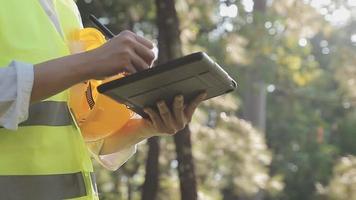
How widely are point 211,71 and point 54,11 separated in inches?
11.8

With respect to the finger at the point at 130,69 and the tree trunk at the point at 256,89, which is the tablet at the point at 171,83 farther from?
the tree trunk at the point at 256,89

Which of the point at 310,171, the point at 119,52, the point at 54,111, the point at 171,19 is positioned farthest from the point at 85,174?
the point at 310,171

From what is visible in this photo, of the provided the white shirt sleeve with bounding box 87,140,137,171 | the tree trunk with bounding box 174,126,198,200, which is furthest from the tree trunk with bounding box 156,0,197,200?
the white shirt sleeve with bounding box 87,140,137,171

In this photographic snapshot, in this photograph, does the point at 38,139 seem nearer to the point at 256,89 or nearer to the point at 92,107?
the point at 92,107

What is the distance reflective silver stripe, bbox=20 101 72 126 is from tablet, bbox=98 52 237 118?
9 cm

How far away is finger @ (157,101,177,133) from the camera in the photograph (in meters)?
1.23

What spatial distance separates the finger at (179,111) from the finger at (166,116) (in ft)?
0.03

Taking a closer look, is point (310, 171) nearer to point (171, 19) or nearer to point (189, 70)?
point (171, 19)

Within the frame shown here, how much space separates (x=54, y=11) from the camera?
118 centimetres

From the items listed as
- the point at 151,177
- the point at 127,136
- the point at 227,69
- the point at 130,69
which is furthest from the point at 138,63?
the point at 227,69

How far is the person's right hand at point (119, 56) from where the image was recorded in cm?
103

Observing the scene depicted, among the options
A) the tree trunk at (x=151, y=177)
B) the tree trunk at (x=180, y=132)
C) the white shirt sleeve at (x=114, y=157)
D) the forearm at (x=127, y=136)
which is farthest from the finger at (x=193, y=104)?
the tree trunk at (x=151, y=177)

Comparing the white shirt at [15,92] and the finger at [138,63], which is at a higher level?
the finger at [138,63]

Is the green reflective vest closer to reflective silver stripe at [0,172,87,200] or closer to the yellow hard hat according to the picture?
reflective silver stripe at [0,172,87,200]
